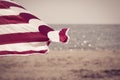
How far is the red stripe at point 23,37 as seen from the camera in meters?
4.09

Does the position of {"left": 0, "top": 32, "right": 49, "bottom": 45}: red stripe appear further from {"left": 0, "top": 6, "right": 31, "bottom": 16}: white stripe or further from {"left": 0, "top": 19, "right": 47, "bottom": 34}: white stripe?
{"left": 0, "top": 6, "right": 31, "bottom": 16}: white stripe

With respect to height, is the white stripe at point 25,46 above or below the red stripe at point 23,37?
below

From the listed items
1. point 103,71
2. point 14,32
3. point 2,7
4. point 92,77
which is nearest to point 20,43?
point 14,32

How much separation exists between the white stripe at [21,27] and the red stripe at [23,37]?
0.04 metres

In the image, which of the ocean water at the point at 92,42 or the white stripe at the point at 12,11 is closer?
the white stripe at the point at 12,11

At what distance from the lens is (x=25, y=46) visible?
407 cm

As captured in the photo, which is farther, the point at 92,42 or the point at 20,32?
the point at 92,42

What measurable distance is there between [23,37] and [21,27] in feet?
0.38

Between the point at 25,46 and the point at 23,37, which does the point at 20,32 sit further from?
the point at 25,46

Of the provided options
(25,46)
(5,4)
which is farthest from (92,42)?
(25,46)

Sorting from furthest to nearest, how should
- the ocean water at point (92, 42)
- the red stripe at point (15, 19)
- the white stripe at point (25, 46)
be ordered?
the ocean water at point (92, 42), the red stripe at point (15, 19), the white stripe at point (25, 46)

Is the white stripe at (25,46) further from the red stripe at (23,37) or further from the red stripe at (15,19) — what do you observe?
the red stripe at (15,19)

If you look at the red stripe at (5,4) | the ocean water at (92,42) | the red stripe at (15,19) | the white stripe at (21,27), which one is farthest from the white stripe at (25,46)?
the ocean water at (92,42)

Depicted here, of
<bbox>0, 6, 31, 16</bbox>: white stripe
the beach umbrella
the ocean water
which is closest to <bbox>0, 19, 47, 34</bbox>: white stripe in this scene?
the beach umbrella
